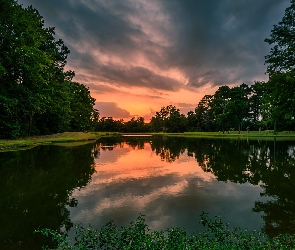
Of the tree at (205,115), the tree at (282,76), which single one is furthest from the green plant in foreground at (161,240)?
the tree at (205,115)

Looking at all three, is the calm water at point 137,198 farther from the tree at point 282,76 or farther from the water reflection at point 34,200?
the tree at point 282,76

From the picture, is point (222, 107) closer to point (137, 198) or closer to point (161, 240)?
point (137, 198)

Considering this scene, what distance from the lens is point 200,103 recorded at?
10756 cm

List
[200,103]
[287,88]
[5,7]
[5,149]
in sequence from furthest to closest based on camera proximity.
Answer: [200,103] < [5,7] < [5,149] < [287,88]

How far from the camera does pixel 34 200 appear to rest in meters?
8.38

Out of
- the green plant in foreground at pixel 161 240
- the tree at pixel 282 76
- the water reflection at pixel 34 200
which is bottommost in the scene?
the water reflection at pixel 34 200

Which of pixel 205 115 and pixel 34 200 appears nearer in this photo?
pixel 34 200

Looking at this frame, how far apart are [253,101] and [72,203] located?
102m

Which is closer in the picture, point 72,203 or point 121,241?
point 121,241

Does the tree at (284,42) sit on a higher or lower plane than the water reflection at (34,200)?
higher

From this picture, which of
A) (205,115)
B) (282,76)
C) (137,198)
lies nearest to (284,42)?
(282,76)

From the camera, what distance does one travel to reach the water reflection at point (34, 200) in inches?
219

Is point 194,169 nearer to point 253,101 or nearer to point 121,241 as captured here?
point 121,241

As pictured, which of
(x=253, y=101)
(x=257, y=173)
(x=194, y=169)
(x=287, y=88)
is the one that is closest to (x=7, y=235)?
(x=194, y=169)
